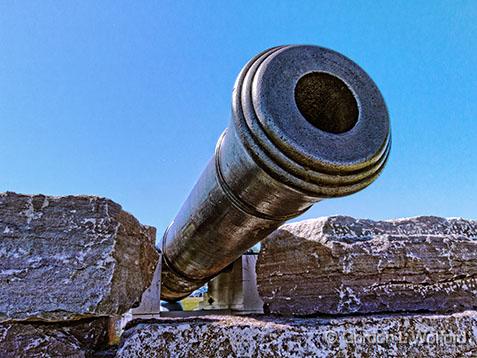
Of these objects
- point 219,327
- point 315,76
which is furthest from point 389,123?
point 219,327

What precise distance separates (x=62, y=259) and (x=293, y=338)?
933 millimetres

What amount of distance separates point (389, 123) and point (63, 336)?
4.76 feet

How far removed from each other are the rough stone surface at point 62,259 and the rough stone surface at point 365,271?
820mm

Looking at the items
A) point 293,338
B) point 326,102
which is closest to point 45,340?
point 293,338

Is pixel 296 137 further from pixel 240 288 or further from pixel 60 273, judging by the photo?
pixel 240 288

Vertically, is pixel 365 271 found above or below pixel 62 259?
above

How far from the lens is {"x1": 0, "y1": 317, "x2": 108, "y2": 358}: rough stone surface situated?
1467 millimetres

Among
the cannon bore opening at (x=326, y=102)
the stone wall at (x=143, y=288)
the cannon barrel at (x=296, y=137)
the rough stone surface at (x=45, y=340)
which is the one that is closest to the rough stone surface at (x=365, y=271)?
the stone wall at (x=143, y=288)

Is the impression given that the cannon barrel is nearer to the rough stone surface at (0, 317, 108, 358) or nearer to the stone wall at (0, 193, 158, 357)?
the stone wall at (0, 193, 158, 357)

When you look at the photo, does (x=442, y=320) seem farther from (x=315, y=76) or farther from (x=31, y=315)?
(x=31, y=315)

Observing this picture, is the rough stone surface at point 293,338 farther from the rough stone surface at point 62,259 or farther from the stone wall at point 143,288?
the rough stone surface at point 62,259

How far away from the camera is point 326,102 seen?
1491 mm

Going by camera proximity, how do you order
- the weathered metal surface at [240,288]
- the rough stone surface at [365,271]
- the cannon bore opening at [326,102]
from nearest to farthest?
the cannon bore opening at [326,102] → the rough stone surface at [365,271] → the weathered metal surface at [240,288]

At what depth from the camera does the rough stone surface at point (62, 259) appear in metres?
1.47
